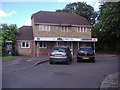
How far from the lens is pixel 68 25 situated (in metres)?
30.9

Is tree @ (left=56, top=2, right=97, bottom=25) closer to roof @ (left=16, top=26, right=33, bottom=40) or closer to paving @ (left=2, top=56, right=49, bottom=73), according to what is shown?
roof @ (left=16, top=26, right=33, bottom=40)

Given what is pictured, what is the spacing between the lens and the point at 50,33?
2983 centimetres

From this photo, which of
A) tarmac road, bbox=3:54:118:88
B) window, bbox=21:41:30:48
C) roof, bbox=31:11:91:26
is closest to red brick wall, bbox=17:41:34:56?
window, bbox=21:41:30:48

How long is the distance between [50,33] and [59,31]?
1835 millimetres

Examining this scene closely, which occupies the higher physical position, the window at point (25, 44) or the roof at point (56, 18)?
the roof at point (56, 18)

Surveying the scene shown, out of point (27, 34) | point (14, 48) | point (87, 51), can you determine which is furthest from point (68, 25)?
point (87, 51)

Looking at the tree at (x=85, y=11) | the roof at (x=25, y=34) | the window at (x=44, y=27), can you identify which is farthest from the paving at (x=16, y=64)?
the tree at (x=85, y=11)

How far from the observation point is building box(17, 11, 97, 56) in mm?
27923

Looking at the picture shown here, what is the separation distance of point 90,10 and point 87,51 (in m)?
37.1

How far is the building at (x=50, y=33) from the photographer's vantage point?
27923mm

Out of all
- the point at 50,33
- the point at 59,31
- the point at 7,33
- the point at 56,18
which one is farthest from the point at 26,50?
the point at 56,18

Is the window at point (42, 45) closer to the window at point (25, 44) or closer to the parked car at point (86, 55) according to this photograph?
the window at point (25, 44)

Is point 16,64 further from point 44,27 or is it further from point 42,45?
point 44,27

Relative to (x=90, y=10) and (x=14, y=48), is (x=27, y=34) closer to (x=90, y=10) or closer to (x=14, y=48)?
(x=14, y=48)
